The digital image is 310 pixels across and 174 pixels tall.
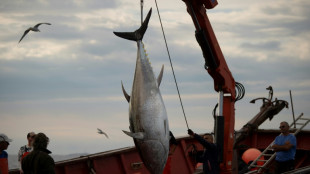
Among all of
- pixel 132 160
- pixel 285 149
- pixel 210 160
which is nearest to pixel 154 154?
pixel 210 160

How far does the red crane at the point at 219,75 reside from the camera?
8188 millimetres

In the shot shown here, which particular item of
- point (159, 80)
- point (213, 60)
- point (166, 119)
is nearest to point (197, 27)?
point (213, 60)

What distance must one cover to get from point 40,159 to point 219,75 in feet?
12.3

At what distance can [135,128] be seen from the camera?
5270 millimetres

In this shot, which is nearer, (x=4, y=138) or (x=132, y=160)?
(x=4, y=138)

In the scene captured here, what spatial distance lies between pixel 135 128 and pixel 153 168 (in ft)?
1.68

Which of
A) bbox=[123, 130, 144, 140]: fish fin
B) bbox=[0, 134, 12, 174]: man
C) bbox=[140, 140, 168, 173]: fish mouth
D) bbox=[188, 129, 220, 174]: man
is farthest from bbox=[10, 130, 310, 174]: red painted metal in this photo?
bbox=[123, 130, 144, 140]: fish fin

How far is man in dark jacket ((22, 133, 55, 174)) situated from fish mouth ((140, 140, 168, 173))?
1513mm

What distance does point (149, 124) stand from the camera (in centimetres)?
520

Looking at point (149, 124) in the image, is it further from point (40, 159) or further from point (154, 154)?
point (40, 159)

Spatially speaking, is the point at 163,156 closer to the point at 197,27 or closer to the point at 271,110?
the point at 197,27

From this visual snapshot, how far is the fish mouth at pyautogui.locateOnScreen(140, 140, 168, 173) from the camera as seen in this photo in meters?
5.18

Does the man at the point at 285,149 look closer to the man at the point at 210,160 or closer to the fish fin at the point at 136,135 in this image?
the man at the point at 210,160

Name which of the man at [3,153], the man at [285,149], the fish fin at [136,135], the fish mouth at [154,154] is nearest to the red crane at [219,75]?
the man at [285,149]
